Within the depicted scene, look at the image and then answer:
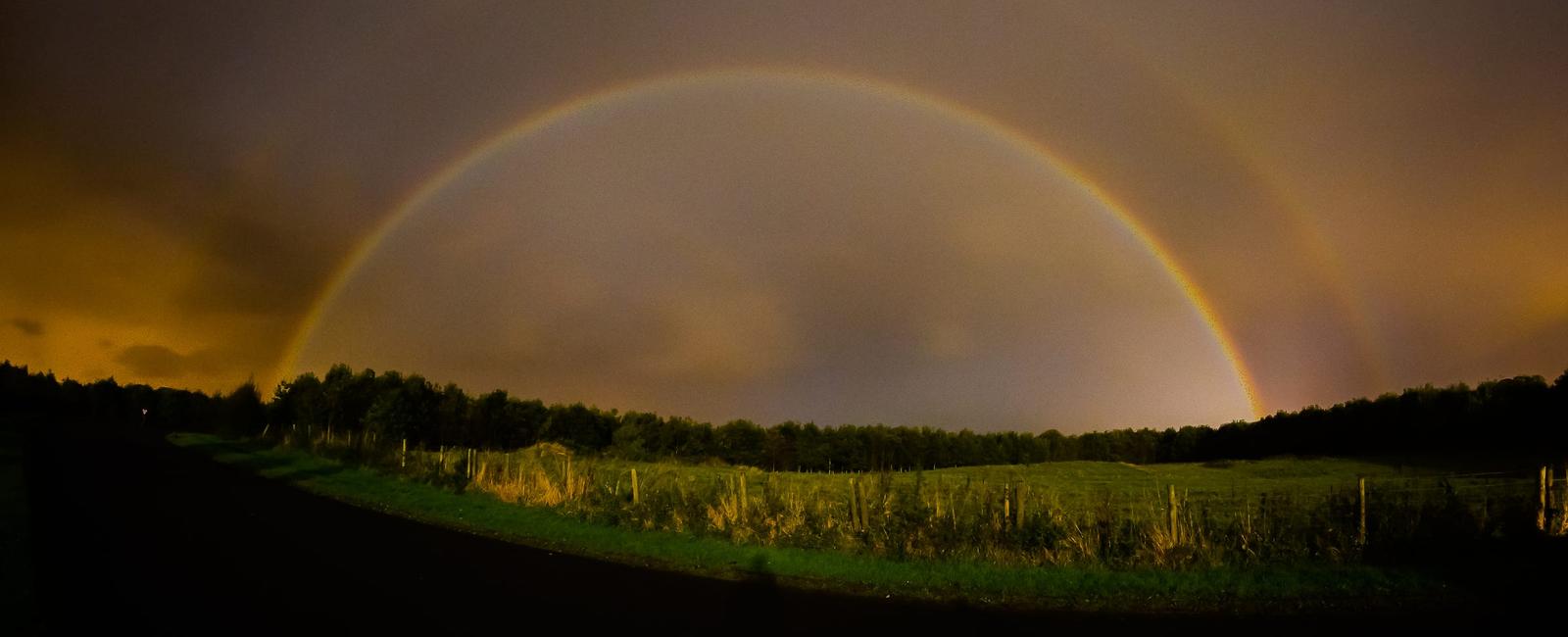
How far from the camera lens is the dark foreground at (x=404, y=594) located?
1117 centimetres

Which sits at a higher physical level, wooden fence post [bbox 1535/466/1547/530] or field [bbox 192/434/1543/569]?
wooden fence post [bbox 1535/466/1547/530]

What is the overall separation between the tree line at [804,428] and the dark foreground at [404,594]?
3223 inches

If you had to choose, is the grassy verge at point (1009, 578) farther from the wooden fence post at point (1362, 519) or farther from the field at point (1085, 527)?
the wooden fence post at point (1362, 519)

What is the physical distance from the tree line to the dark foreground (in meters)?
81.9

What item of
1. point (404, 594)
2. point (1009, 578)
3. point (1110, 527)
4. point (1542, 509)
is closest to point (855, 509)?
point (1009, 578)

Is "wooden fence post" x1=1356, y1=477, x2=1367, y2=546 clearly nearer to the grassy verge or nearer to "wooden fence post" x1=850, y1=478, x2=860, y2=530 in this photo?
the grassy verge

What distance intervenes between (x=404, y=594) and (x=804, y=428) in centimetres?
14468

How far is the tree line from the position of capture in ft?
350

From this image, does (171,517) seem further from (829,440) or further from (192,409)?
(192,409)

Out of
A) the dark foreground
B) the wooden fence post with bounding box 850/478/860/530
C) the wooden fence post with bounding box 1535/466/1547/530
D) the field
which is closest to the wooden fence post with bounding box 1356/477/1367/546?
the field

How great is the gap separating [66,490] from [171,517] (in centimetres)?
875

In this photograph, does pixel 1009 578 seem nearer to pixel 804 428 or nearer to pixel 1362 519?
pixel 1362 519

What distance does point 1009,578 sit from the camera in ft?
54.5

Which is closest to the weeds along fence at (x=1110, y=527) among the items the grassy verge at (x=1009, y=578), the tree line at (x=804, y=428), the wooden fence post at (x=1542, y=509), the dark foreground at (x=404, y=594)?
the wooden fence post at (x=1542, y=509)
